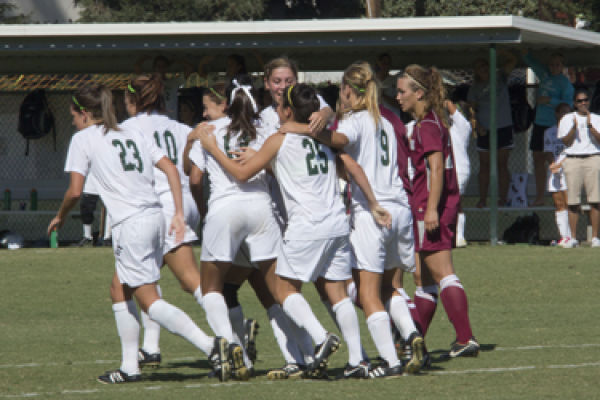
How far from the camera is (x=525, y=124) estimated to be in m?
17.2

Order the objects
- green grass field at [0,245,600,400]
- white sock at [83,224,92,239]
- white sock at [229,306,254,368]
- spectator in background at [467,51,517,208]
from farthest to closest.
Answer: spectator in background at [467,51,517,208] → white sock at [83,224,92,239] → white sock at [229,306,254,368] → green grass field at [0,245,600,400]

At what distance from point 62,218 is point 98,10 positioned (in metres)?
38.2

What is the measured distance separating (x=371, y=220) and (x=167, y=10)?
3866 centimetres

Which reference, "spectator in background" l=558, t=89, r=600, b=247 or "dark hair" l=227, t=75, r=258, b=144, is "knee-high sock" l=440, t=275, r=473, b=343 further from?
"spectator in background" l=558, t=89, r=600, b=247

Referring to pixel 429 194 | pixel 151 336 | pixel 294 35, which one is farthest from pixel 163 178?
pixel 294 35

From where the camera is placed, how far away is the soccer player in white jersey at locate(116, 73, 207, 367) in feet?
24.5

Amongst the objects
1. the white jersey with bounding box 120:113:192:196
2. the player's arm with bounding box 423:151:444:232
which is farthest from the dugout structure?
the player's arm with bounding box 423:151:444:232

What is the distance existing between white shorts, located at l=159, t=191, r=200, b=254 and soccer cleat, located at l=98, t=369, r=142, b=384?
1.03 m

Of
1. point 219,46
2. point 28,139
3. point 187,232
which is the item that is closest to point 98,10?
point 28,139

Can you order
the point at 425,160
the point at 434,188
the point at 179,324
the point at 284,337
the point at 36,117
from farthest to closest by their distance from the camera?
the point at 36,117 → the point at 425,160 → the point at 434,188 → the point at 284,337 → the point at 179,324

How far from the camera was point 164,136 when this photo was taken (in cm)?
775

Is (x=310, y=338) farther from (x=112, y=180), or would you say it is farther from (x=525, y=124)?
(x=525, y=124)

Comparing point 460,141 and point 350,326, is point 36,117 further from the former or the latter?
point 350,326

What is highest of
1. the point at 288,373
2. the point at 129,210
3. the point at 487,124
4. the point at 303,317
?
the point at 487,124
